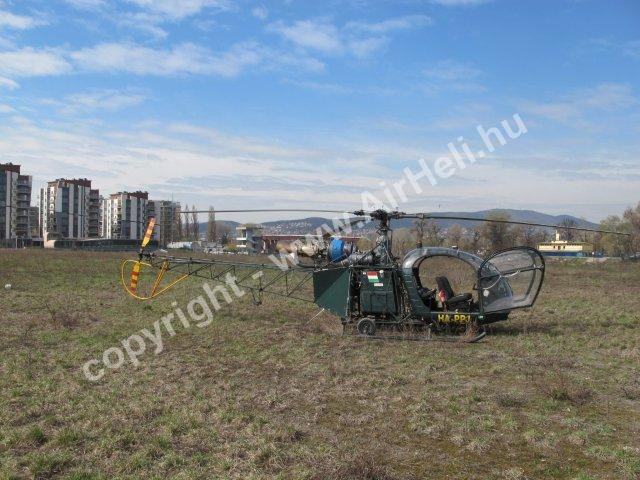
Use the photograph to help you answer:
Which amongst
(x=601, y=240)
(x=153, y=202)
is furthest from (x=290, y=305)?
(x=153, y=202)

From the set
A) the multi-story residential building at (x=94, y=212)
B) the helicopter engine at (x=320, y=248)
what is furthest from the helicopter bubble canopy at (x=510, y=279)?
the multi-story residential building at (x=94, y=212)

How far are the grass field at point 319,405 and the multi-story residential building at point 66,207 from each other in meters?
128

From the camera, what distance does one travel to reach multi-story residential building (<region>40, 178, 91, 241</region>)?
420 ft

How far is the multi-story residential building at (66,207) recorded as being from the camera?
128 m

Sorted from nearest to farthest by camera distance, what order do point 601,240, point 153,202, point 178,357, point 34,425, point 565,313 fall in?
point 34,425 < point 178,357 < point 565,313 < point 601,240 < point 153,202

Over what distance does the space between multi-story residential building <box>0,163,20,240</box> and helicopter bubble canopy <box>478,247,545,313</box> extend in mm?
117244

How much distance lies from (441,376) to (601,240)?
100159 mm

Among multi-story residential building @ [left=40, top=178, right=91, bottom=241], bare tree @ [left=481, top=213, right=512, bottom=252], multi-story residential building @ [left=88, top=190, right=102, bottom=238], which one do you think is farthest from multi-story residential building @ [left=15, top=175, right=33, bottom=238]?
bare tree @ [left=481, top=213, right=512, bottom=252]

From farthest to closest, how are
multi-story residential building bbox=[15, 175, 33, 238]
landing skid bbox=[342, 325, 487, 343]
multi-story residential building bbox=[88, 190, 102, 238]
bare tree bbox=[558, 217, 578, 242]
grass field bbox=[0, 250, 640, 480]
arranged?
1. multi-story residential building bbox=[88, 190, 102, 238]
2. multi-story residential building bbox=[15, 175, 33, 238]
3. landing skid bbox=[342, 325, 487, 343]
4. bare tree bbox=[558, 217, 578, 242]
5. grass field bbox=[0, 250, 640, 480]

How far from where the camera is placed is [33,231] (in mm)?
138750

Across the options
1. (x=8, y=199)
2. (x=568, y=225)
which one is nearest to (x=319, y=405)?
(x=568, y=225)

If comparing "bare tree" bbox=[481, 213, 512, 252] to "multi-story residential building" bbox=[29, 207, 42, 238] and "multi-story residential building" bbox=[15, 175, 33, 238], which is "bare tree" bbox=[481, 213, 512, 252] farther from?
"multi-story residential building" bbox=[29, 207, 42, 238]

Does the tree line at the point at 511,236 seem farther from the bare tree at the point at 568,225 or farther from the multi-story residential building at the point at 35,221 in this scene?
the multi-story residential building at the point at 35,221

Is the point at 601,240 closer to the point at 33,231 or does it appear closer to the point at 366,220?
the point at 366,220
